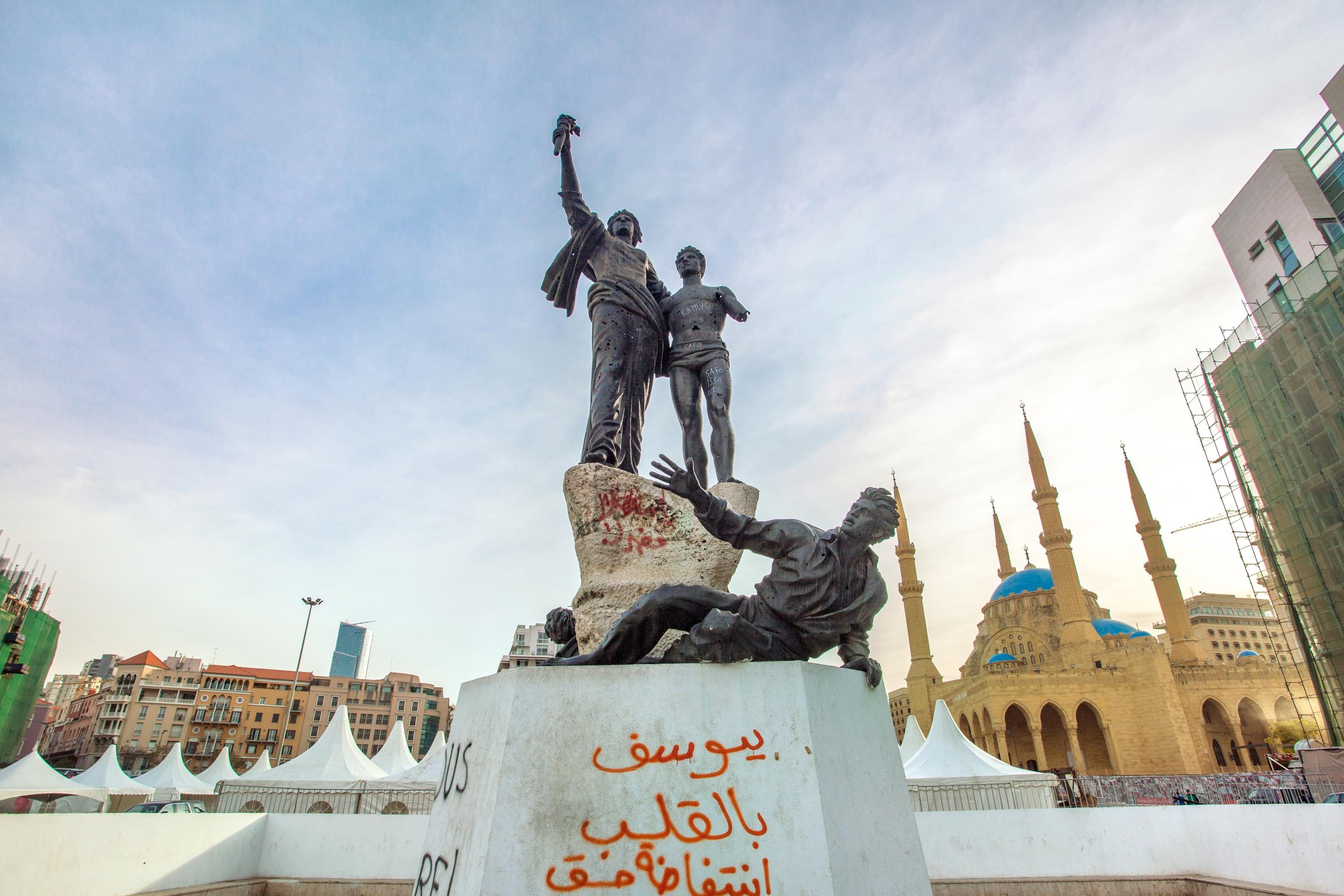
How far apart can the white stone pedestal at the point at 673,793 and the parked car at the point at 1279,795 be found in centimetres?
1270

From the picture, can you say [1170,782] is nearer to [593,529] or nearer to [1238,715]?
[593,529]

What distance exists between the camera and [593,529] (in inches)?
146

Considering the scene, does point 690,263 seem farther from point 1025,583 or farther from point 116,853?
point 1025,583

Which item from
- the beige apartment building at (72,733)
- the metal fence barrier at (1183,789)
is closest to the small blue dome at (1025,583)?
the metal fence barrier at (1183,789)

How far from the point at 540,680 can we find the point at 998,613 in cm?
5274

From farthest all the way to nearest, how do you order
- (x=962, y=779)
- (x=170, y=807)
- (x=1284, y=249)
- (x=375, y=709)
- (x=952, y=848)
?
→ (x=375, y=709), (x=1284, y=249), (x=170, y=807), (x=962, y=779), (x=952, y=848)

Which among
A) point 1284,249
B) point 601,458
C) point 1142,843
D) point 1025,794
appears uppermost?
point 1284,249

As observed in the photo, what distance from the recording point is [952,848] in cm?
688

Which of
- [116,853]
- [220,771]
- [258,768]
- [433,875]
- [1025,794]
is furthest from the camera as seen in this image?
[220,771]

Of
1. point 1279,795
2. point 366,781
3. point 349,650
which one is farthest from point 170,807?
point 349,650

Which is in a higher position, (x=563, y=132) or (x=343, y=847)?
(x=563, y=132)

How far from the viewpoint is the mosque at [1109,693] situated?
103ft

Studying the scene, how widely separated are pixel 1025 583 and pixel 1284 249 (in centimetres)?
3071

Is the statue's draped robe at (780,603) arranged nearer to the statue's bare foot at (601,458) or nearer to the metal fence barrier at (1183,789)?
the statue's bare foot at (601,458)
